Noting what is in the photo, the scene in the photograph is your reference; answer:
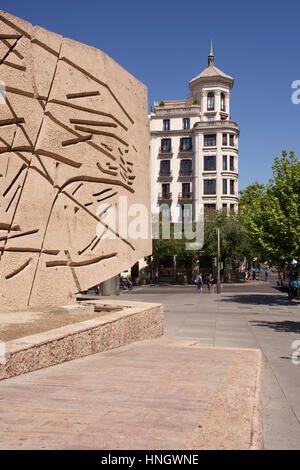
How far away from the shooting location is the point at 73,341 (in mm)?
7445

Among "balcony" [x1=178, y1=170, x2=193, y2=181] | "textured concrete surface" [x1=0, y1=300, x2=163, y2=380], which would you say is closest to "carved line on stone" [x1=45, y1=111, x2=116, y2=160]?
"textured concrete surface" [x1=0, y1=300, x2=163, y2=380]

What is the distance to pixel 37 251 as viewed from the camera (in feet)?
34.2

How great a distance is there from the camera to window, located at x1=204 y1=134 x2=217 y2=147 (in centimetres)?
5334

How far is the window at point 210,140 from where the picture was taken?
5334 cm

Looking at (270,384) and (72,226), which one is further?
(72,226)

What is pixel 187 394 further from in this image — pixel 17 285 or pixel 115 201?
pixel 115 201

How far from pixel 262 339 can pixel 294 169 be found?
17029 mm

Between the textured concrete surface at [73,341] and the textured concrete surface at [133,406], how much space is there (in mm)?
195

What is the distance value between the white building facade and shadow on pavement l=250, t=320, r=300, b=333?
35235mm

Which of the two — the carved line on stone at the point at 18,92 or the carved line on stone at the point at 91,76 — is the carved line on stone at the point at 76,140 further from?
the carved line on stone at the point at 91,76

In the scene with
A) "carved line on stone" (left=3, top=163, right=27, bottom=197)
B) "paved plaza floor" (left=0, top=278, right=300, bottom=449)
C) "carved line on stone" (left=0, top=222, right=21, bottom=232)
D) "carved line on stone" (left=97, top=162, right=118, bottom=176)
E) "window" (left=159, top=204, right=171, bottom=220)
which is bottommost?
"paved plaza floor" (left=0, top=278, right=300, bottom=449)

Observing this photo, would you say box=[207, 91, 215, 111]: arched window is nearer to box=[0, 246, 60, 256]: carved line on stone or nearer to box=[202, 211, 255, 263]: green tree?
box=[202, 211, 255, 263]: green tree

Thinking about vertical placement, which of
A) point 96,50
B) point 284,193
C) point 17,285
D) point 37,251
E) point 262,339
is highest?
point 96,50
